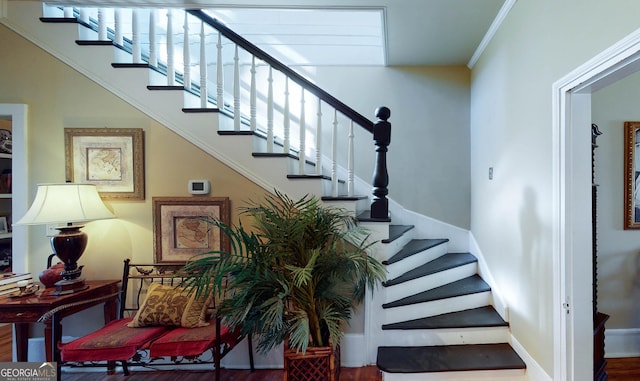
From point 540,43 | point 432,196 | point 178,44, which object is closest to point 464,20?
point 540,43

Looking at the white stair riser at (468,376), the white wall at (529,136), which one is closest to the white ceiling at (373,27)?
the white wall at (529,136)

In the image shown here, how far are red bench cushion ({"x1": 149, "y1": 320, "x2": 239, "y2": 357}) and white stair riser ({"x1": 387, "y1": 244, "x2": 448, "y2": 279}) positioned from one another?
4.32ft

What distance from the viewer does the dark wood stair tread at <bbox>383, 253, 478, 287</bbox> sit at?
7.48ft

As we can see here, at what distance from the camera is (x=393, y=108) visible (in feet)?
10.4

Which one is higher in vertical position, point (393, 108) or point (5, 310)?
point (393, 108)

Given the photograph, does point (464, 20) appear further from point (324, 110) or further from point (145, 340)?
point (145, 340)

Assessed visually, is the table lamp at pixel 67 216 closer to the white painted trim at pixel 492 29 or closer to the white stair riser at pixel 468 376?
the white stair riser at pixel 468 376

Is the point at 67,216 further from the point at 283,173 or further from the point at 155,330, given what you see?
Answer: the point at 283,173

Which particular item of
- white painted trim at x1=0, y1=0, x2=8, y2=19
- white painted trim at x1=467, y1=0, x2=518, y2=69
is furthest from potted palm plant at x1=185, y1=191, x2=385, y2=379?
white painted trim at x1=0, y1=0, x2=8, y2=19

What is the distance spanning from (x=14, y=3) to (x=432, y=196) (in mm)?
4149

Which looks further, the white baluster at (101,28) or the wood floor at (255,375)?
the white baluster at (101,28)

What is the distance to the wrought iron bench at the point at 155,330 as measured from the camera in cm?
172

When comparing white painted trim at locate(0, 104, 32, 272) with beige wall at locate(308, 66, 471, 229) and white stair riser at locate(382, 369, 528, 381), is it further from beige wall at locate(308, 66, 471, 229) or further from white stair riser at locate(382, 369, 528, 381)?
white stair riser at locate(382, 369, 528, 381)

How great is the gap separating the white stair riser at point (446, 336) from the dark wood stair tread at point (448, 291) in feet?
0.69
